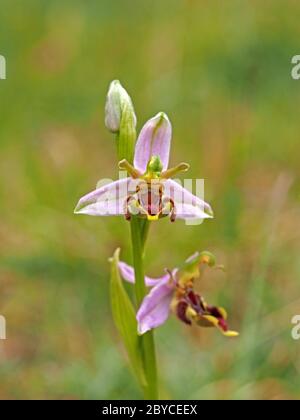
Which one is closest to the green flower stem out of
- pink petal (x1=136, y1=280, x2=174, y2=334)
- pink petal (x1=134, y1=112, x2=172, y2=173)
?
pink petal (x1=136, y1=280, x2=174, y2=334)

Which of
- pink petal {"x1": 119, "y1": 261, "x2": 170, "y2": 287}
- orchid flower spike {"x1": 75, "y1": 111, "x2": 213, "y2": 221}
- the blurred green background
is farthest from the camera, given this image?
the blurred green background

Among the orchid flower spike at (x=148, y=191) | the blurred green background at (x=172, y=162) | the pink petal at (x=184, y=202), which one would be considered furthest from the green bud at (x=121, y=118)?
the blurred green background at (x=172, y=162)

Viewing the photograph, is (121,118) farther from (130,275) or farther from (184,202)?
(130,275)

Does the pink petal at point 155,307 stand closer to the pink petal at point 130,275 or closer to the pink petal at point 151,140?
the pink petal at point 130,275

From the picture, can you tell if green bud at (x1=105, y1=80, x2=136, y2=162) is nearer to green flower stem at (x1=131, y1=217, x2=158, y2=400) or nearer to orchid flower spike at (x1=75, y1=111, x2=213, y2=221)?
orchid flower spike at (x1=75, y1=111, x2=213, y2=221)

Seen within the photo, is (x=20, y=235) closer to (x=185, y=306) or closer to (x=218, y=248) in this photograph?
(x=218, y=248)
